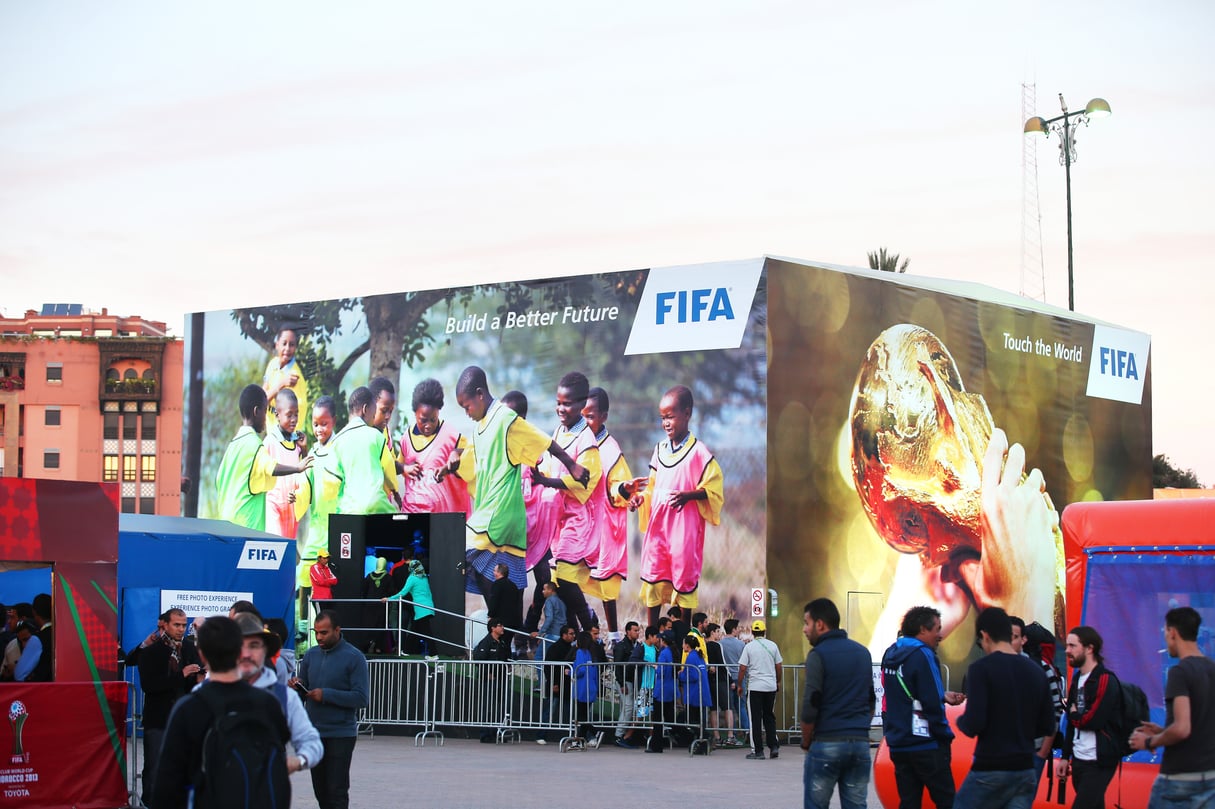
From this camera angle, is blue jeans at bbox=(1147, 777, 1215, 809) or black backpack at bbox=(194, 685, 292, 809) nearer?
black backpack at bbox=(194, 685, 292, 809)

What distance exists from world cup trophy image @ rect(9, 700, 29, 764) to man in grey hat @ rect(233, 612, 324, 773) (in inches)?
209

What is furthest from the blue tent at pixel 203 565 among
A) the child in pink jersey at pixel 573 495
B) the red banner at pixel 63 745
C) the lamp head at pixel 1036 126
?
the lamp head at pixel 1036 126

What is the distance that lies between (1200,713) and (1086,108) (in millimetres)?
30003

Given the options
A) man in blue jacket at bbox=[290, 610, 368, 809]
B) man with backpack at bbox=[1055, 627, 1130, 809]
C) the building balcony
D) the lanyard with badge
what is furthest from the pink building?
man with backpack at bbox=[1055, 627, 1130, 809]

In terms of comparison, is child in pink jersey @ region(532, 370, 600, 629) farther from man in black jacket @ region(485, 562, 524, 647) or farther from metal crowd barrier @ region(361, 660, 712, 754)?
metal crowd barrier @ region(361, 660, 712, 754)

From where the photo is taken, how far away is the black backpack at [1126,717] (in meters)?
9.85

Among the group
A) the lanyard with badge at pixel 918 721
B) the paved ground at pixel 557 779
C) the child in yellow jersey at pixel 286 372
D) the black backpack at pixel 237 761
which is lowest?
the paved ground at pixel 557 779

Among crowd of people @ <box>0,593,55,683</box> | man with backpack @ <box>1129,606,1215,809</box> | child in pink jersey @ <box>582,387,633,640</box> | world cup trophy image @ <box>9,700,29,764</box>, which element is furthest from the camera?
child in pink jersey @ <box>582,387,633,640</box>

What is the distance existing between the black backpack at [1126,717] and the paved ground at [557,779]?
4.94 meters

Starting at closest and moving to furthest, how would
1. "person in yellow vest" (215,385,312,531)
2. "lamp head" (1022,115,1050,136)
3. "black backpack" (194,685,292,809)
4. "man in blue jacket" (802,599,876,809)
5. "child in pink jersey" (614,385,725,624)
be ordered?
"black backpack" (194,685,292,809), "man in blue jacket" (802,599,876,809), "child in pink jersey" (614,385,725,624), "person in yellow vest" (215,385,312,531), "lamp head" (1022,115,1050,136)

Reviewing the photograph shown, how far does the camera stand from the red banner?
1296 cm

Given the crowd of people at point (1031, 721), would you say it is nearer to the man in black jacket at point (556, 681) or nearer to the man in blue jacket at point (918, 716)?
the man in blue jacket at point (918, 716)

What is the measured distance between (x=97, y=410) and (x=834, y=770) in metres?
93.7

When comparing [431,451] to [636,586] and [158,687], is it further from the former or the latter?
[158,687]
